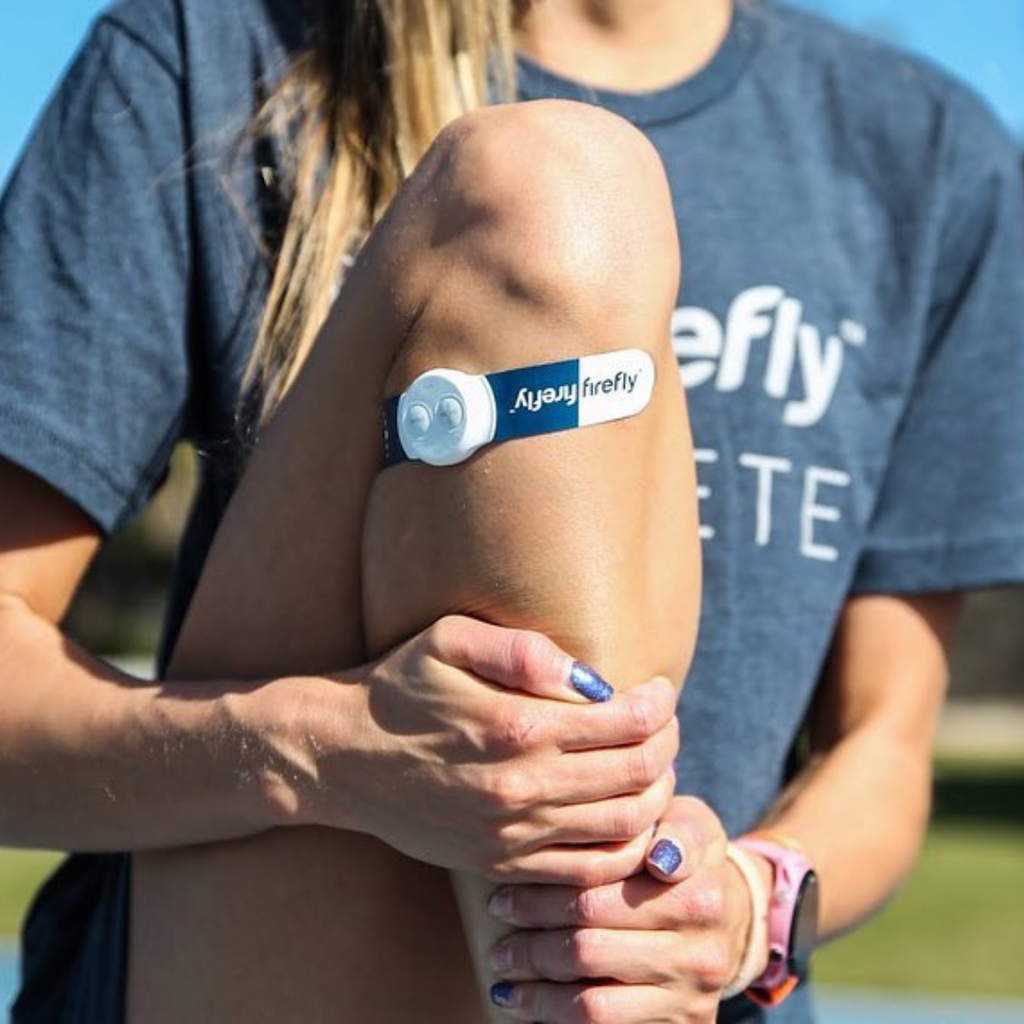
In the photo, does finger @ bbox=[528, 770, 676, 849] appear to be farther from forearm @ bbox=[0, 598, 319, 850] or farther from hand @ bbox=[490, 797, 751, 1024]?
forearm @ bbox=[0, 598, 319, 850]

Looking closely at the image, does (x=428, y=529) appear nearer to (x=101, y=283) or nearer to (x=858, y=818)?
(x=101, y=283)

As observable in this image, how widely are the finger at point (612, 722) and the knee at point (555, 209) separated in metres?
0.26

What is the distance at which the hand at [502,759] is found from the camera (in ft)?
3.99

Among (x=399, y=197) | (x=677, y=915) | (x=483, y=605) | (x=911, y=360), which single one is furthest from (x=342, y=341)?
(x=911, y=360)

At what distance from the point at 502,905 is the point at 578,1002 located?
8 cm

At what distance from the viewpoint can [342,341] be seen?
4.29 ft

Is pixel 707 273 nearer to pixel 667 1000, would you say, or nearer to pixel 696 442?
pixel 696 442

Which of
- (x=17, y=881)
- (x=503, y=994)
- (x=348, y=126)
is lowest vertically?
(x=17, y=881)

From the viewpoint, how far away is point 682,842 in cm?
129

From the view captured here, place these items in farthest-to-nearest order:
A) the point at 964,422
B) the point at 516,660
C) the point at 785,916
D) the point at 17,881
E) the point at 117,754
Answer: the point at 17,881, the point at 964,422, the point at 785,916, the point at 117,754, the point at 516,660

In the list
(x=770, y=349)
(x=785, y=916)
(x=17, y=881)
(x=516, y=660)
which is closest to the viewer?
(x=516, y=660)

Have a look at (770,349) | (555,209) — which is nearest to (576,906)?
(555,209)

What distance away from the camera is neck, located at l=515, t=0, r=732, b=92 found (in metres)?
1.76

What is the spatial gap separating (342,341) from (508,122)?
0.64ft
